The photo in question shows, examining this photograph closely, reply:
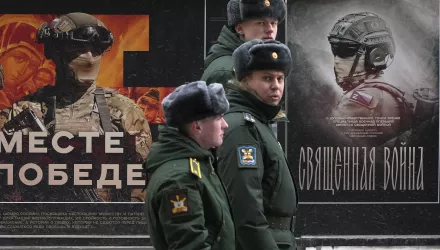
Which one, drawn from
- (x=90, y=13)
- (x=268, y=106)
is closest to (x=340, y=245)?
(x=90, y=13)

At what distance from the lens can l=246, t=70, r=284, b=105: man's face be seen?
5.77 m

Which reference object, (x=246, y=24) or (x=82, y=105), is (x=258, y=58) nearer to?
(x=246, y=24)

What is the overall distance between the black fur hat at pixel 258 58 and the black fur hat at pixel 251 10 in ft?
1.94

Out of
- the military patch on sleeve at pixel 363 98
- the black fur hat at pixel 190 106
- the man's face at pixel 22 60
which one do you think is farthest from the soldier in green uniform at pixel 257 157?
the man's face at pixel 22 60

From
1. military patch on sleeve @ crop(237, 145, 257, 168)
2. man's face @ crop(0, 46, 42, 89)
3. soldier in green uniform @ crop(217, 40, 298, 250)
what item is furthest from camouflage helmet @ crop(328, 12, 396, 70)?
military patch on sleeve @ crop(237, 145, 257, 168)

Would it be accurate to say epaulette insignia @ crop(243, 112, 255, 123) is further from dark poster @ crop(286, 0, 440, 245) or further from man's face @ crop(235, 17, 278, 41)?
dark poster @ crop(286, 0, 440, 245)

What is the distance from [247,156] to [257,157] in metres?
0.05

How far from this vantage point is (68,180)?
33.9 feet

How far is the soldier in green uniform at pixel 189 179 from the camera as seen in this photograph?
4.65 meters

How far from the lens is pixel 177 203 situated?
15.2ft

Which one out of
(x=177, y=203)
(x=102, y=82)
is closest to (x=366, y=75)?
(x=102, y=82)

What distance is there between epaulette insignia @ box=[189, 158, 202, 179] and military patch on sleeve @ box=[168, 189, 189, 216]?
127mm

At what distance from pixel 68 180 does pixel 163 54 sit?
1414mm

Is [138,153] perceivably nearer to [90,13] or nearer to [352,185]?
[90,13]
